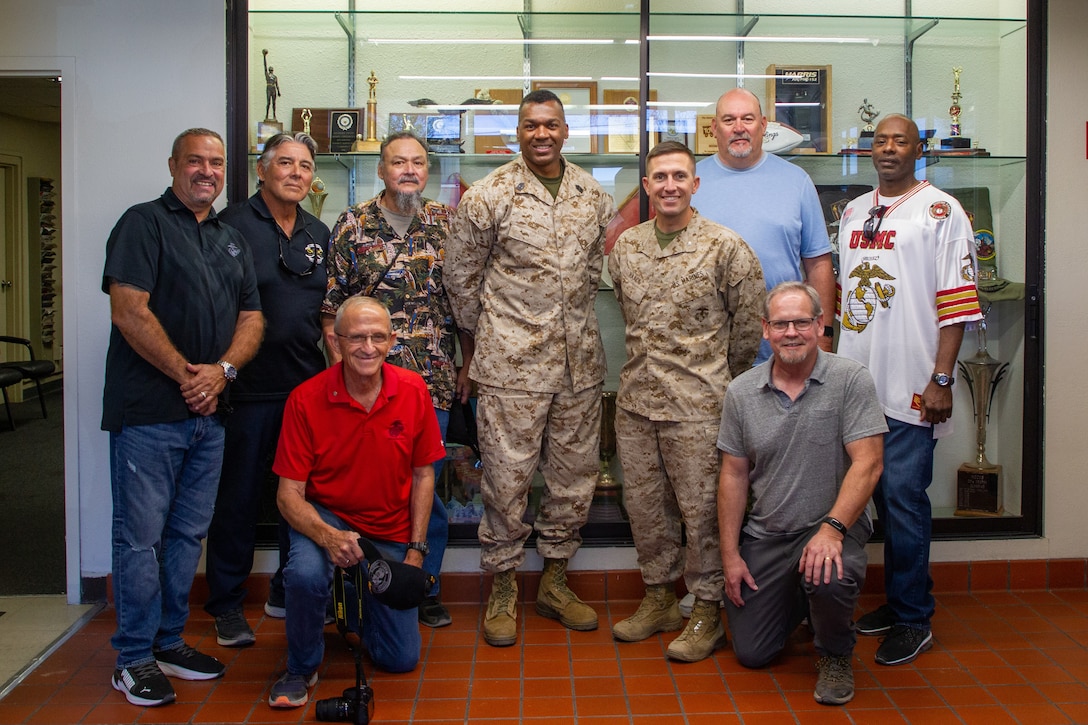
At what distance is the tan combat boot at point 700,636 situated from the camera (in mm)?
3111

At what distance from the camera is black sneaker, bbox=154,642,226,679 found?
2994 mm

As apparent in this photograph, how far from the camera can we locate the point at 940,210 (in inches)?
124

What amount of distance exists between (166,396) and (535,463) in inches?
48.5

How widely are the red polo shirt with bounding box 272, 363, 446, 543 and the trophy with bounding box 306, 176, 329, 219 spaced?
1.21 m

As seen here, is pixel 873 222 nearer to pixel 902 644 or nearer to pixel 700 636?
pixel 902 644

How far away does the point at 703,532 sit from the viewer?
319 cm

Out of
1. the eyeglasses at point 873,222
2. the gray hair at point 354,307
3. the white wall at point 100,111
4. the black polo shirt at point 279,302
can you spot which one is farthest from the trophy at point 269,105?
the eyeglasses at point 873,222

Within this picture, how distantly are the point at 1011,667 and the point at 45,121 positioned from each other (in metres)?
10.2

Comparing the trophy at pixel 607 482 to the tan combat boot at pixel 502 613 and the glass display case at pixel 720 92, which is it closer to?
the glass display case at pixel 720 92

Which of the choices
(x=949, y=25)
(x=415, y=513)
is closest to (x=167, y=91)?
(x=415, y=513)

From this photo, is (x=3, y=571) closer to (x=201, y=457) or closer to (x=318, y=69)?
(x=201, y=457)

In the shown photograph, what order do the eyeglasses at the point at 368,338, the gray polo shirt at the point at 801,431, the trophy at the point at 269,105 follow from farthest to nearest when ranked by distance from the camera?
1. the trophy at the point at 269,105
2. the gray polo shirt at the point at 801,431
3. the eyeglasses at the point at 368,338

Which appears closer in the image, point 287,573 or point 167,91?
point 287,573

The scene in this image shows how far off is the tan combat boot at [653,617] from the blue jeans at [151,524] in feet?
4.81
